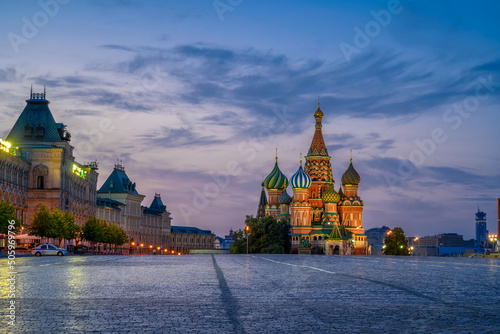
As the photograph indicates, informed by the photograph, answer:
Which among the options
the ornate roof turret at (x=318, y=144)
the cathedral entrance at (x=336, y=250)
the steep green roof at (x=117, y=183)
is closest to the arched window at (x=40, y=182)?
the steep green roof at (x=117, y=183)

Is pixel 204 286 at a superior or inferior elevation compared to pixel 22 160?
inferior

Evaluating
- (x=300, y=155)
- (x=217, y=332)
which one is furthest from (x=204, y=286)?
(x=300, y=155)

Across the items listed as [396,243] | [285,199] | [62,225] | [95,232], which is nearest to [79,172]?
[95,232]

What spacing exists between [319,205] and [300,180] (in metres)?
10.5

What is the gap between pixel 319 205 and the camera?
157 metres

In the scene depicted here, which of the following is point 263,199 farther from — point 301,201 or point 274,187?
point 301,201

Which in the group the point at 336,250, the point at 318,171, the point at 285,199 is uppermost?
the point at 318,171

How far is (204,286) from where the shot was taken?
53.9 feet

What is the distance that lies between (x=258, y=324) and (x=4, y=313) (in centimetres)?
419

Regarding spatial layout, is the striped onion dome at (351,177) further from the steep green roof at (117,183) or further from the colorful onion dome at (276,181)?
the steep green roof at (117,183)

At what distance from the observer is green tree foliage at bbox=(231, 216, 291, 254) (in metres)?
132

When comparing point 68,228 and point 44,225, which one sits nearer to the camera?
point 44,225

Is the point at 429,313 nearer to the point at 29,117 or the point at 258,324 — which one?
the point at 258,324

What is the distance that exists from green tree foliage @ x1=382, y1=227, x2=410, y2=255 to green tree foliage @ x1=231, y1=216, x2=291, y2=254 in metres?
21.5
